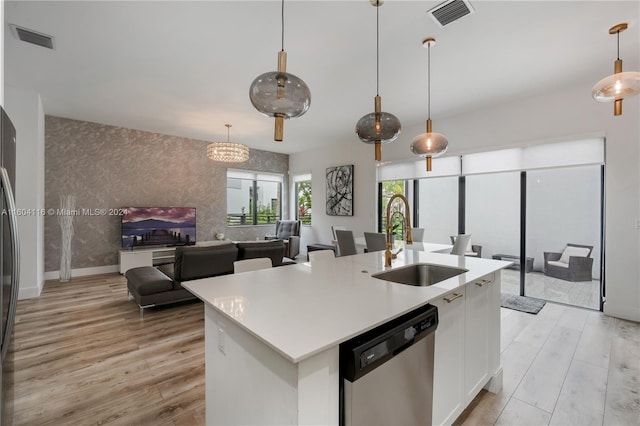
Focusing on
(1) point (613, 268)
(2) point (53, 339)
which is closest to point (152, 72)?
(2) point (53, 339)

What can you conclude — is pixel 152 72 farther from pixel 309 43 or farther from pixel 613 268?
pixel 613 268

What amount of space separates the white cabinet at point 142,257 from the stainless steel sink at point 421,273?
4785mm

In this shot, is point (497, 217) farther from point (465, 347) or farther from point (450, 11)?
→ point (465, 347)

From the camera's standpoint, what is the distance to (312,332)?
1019 millimetres

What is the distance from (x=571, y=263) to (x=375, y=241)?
2.76 m

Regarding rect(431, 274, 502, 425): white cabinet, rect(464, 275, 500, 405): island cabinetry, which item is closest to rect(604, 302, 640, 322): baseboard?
rect(431, 274, 502, 425): white cabinet

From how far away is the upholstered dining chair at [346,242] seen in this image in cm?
459

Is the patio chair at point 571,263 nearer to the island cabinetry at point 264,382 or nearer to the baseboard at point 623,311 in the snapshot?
the baseboard at point 623,311

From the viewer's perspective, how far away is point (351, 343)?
1.06m

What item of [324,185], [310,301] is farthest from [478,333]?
[324,185]

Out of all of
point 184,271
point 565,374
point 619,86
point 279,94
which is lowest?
point 565,374

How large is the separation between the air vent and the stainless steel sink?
209cm

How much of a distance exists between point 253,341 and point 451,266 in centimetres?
166

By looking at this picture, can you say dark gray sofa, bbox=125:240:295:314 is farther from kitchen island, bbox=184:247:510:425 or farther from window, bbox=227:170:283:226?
window, bbox=227:170:283:226
